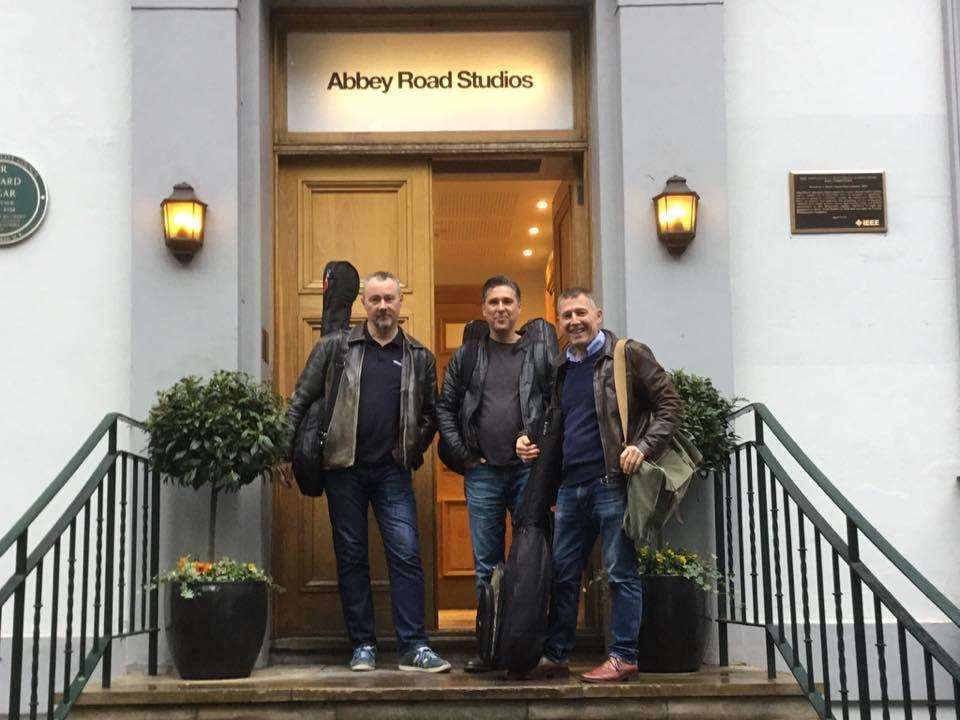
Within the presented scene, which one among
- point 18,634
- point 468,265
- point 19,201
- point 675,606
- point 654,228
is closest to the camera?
point 18,634

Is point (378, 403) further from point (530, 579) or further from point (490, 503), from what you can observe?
point (530, 579)

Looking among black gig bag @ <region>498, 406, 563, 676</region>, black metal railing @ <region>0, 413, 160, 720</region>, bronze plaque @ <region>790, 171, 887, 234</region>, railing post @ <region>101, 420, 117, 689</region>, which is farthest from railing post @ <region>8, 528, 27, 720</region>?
bronze plaque @ <region>790, 171, 887, 234</region>

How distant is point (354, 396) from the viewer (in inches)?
239

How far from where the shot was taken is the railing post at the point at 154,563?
5.97m

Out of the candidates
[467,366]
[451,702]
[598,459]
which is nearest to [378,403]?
[467,366]

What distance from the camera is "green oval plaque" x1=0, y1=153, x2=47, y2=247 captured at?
6668mm

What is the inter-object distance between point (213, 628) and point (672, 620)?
6.29 ft

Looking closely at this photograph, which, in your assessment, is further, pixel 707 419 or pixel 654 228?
pixel 654 228

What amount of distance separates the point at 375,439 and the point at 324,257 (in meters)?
1.35

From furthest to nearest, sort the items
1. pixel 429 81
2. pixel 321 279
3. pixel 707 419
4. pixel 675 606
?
1. pixel 429 81
2. pixel 321 279
3. pixel 707 419
4. pixel 675 606

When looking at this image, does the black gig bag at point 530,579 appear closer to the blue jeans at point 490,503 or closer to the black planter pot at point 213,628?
the blue jeans at point 490,503

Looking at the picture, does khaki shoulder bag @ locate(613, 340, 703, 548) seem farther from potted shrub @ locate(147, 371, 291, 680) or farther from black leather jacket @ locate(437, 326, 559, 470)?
potted shrub @ locate(147, 371, 291, 680)

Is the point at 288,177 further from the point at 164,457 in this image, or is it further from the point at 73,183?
the point at 164,457

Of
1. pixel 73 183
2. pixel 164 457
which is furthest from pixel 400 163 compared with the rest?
pixel 164 457
